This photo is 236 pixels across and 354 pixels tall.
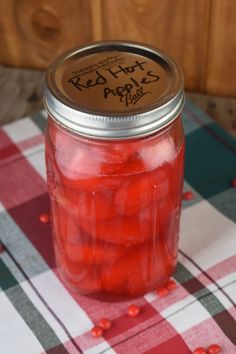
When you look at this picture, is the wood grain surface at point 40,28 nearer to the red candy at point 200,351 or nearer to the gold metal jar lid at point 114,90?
the gold metal jar lid at point 114,90


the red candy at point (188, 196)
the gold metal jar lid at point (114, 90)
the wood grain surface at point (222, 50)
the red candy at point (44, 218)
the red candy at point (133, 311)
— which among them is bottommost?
the red candy at point (133, 311)

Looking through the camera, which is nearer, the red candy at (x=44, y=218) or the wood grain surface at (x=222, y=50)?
the red candy at (x=44, y=218)

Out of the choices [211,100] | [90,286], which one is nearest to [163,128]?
[90,286]

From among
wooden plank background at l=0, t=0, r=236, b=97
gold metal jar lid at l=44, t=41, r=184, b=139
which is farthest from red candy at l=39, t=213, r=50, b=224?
wooden plank background at l=0, t=0, r=236, b=97

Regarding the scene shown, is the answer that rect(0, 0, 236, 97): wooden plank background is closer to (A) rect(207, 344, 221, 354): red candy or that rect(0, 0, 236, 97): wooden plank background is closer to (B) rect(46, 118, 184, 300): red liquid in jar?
(B) rect(46, 118, 184, 300): red liquid in jar

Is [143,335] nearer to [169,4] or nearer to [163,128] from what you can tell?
[163,128]

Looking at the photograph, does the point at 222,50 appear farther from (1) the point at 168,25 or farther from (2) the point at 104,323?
(2) the point at 104,323

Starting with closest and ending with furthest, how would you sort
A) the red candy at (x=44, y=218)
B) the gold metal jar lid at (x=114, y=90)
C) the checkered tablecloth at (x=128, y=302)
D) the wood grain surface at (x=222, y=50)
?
the gold metal jar lid at (x=114, y=90)
the checkered tablecloth at (x=128, y=302)
the red candy at (x=44, y=218)
the wood grain surface at (x=222, y=50)

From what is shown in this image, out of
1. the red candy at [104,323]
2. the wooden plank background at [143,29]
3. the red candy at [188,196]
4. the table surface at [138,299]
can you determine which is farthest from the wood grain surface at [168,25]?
the red candy at [104,323]
